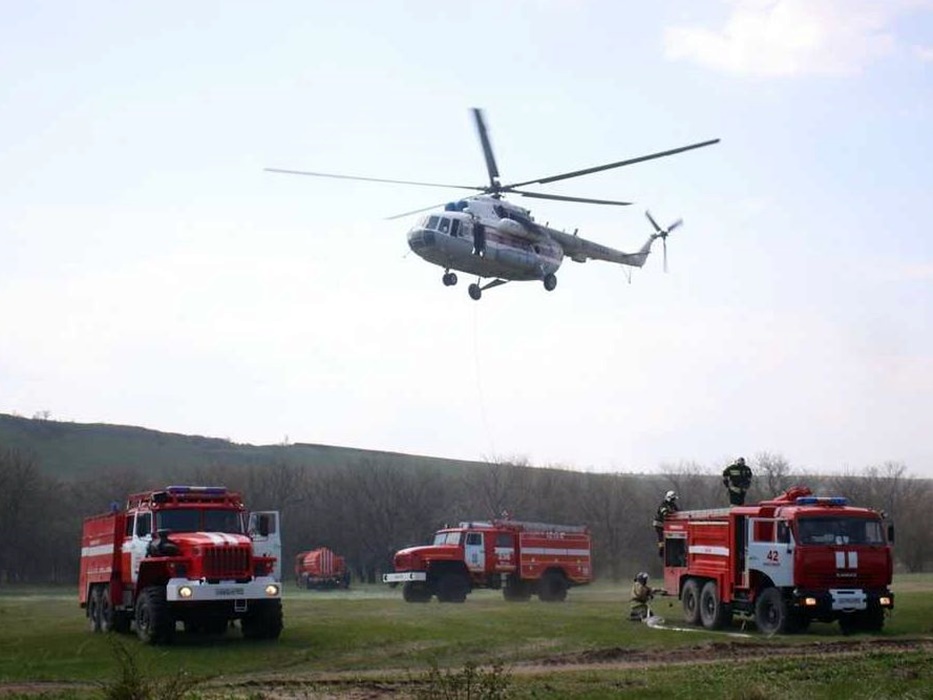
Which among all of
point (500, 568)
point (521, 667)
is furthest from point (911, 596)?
point (521, 667)

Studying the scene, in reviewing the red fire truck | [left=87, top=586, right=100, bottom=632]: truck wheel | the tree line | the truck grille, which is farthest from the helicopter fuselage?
the tree line

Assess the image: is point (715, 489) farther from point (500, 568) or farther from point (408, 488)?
point (500, 568)

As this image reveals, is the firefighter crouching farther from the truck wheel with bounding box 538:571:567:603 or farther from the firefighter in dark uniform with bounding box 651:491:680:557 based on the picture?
the truck wheel with bounding box 538:571:567:603

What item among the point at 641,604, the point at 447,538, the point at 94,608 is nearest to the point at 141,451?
the point at 447,538

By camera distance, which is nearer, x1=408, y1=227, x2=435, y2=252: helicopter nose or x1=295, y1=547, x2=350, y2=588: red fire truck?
x1=408, y1=227, x2=435, y2=252: helicopter nose

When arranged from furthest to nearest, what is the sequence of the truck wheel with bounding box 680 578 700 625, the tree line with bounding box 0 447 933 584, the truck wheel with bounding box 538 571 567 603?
1. the tree line with bounding box 0 447 933 584
2. the truck wheel with bounding box 538 571 567 603
3. the truck wheel with bounding box 680 578 700 625

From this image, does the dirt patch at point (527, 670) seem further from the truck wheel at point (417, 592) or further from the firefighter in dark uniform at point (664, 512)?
the truck wheel at point (417, 592)

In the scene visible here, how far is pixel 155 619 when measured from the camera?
22.1m

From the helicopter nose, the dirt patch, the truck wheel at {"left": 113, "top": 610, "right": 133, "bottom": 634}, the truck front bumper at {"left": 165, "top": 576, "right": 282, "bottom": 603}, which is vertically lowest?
the dirt patch

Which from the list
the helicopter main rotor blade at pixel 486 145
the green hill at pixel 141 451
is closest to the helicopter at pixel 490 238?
the helicopter main rotor blade at pixel 486 145

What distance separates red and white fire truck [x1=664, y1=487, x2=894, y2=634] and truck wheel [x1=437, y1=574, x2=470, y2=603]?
11.4 meters

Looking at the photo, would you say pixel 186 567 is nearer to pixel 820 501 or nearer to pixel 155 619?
pixel 155 619

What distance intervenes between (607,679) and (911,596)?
18.4 meters

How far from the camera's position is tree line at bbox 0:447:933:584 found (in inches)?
3105
